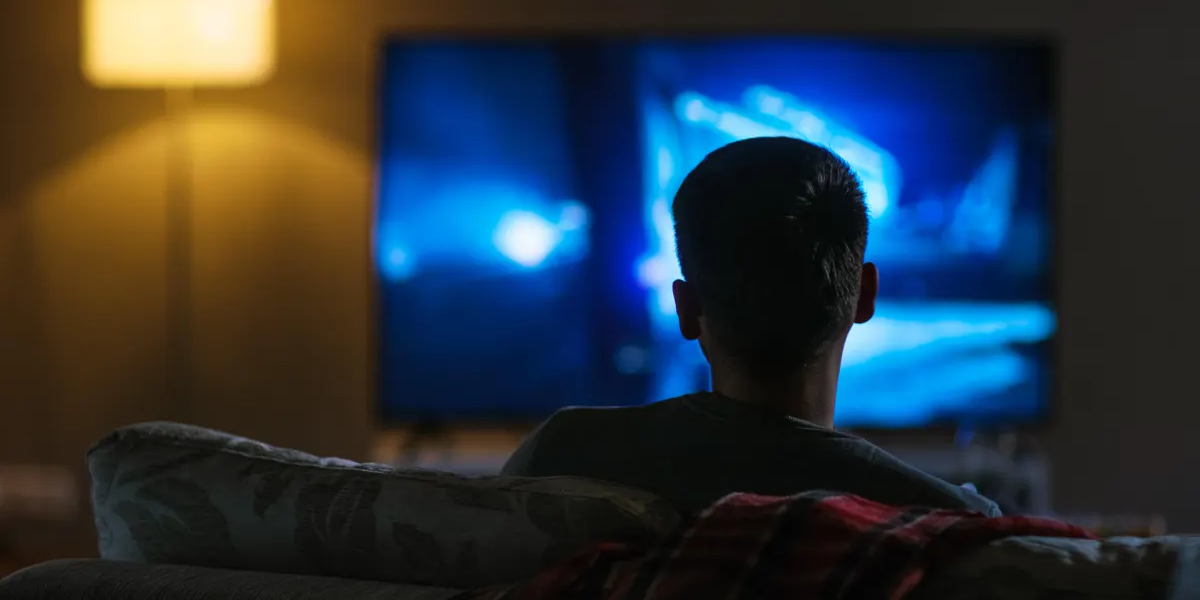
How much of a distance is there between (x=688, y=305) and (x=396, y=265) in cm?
242

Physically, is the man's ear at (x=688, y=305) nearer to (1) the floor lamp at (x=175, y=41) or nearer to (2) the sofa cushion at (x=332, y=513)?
(2) the sofa cushion at (x=332, y=513)

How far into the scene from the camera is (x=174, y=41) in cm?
332

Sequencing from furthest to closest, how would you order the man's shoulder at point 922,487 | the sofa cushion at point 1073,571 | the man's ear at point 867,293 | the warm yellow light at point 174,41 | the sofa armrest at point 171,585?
the warm yellow light at point 174,41
the man's ear at point 867,293
the man's shoulder at point 922,487
the sofa armrest at point 171,585
the sofa cushion at point 1073,571

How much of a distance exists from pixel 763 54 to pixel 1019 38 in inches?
28.7

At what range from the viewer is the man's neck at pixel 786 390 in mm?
1115

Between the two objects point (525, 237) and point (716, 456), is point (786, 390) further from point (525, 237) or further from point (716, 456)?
point (525, 237)

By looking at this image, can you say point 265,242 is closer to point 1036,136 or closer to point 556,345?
point 556,345

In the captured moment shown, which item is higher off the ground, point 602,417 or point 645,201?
point 645,201

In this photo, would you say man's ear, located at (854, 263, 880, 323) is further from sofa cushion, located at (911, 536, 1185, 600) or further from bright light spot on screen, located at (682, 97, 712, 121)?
bright light spot on screen, located at (682, 97, 712, 121)

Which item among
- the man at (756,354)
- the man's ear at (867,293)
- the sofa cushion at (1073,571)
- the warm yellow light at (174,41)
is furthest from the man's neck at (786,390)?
the warm yellow light at (174,41)

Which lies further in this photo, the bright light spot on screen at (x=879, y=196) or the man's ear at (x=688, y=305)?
the bright light spot on screen at (x=879, y=196)

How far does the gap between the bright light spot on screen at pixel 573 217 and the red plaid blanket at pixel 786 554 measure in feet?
8.72

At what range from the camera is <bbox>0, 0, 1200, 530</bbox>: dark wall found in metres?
3.62

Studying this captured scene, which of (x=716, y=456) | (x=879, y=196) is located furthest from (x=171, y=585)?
(x=879, y=196)
